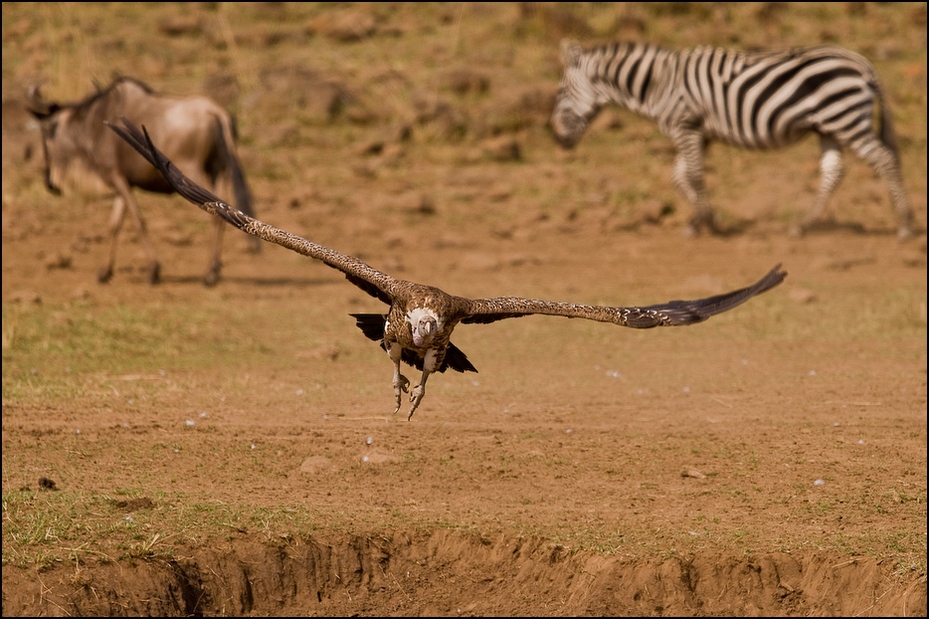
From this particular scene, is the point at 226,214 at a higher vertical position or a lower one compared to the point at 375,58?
lower

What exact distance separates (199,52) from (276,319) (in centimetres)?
1002

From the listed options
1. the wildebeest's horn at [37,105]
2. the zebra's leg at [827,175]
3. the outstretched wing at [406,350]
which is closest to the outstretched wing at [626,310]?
the outstretched wing at [406,350]

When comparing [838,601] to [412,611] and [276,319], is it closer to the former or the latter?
[412,611]

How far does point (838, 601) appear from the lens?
22.2 ft

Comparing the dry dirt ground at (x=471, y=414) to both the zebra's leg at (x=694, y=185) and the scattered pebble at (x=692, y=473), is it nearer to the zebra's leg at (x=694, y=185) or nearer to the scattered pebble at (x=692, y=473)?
the scattered pebble at (x=692, y=473)

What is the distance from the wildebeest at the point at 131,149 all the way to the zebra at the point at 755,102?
566 centimetres

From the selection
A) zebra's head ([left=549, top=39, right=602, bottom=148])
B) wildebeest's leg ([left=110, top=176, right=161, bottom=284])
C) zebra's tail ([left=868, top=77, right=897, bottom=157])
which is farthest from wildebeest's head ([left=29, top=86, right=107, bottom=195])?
zebra's tail ([left=868, top=77, right=897, bottom=157])

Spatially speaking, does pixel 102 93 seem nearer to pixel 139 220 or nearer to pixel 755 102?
→ pixel 139 220

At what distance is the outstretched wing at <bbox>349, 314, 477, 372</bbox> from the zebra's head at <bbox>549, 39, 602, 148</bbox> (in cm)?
992

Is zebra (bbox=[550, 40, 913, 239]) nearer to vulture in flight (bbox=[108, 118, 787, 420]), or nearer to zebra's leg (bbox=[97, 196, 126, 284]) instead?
zebra's leg (bbox=[97, 196, 126, 284])

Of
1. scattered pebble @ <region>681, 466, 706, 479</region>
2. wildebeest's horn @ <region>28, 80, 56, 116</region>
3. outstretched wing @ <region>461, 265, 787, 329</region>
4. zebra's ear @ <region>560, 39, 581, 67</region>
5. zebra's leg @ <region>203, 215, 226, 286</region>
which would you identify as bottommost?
scattered pebble @ <region>681, 466, 706, 479</region>

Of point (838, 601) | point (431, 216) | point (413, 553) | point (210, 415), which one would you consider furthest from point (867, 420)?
point (431, 216)

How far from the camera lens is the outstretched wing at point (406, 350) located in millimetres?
7086

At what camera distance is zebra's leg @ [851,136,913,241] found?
14.6 m
